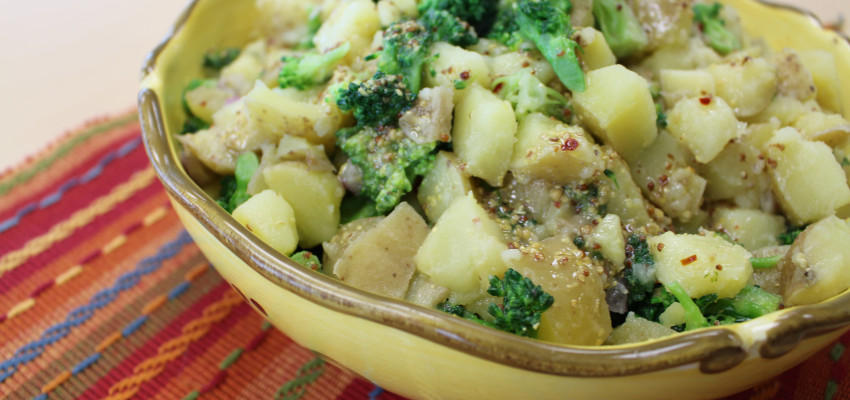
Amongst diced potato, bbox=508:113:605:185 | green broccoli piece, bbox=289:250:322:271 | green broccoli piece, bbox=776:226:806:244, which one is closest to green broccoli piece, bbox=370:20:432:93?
diced potato, bbox=508:113:605:185

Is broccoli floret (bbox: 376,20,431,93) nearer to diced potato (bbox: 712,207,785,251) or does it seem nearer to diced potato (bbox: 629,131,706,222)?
diced potato (bbox: 629,131,706,222)

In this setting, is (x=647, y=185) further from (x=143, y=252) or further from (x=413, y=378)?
(x=143, y=252)

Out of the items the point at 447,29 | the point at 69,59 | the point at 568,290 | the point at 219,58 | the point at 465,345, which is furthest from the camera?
the point at 69,59

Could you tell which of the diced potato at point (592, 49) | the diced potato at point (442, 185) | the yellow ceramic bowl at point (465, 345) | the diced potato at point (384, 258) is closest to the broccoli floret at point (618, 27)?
the diced potato at point (592, 49)

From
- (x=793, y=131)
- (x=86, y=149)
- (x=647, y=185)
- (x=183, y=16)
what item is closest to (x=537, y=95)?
(x=647, y=185)

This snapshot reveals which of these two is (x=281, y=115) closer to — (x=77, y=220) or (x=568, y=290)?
(x=568, y=290)

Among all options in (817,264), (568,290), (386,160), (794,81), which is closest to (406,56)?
(386,160)

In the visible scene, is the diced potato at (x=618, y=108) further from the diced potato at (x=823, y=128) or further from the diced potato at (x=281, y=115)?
the diced potato at (x=281, y=115)
